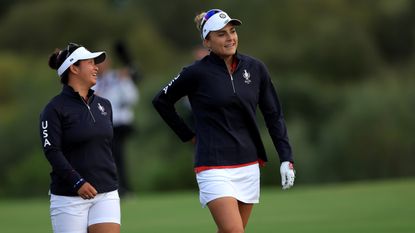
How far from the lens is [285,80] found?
25.6 metres

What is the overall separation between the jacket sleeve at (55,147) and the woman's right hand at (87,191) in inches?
1.1

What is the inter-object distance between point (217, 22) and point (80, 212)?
1818 millimetres

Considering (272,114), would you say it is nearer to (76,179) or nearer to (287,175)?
(287,175)

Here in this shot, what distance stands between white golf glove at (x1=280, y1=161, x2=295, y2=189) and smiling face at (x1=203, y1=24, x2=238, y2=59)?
96cm

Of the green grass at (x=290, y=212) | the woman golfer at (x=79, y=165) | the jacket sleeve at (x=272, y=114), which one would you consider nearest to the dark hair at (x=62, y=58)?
the woman golfer at (x=79, y=165)

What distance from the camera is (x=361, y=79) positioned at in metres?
29.0

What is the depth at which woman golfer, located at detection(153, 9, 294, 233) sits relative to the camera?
8328mm

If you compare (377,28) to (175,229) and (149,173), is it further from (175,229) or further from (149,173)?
(175,229)

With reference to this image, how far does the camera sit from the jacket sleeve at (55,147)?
7996mm

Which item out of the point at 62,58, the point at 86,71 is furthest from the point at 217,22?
the point at 62,58

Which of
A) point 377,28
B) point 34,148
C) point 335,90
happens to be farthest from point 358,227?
point 377,28

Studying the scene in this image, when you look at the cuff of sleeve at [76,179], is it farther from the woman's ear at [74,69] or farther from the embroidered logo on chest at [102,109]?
the woman's ear at [74,69]

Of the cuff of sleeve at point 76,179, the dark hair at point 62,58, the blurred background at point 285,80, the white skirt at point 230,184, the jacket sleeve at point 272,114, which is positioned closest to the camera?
the cuff of sleeve at point 76,179

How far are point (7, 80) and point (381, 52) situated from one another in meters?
10.8
